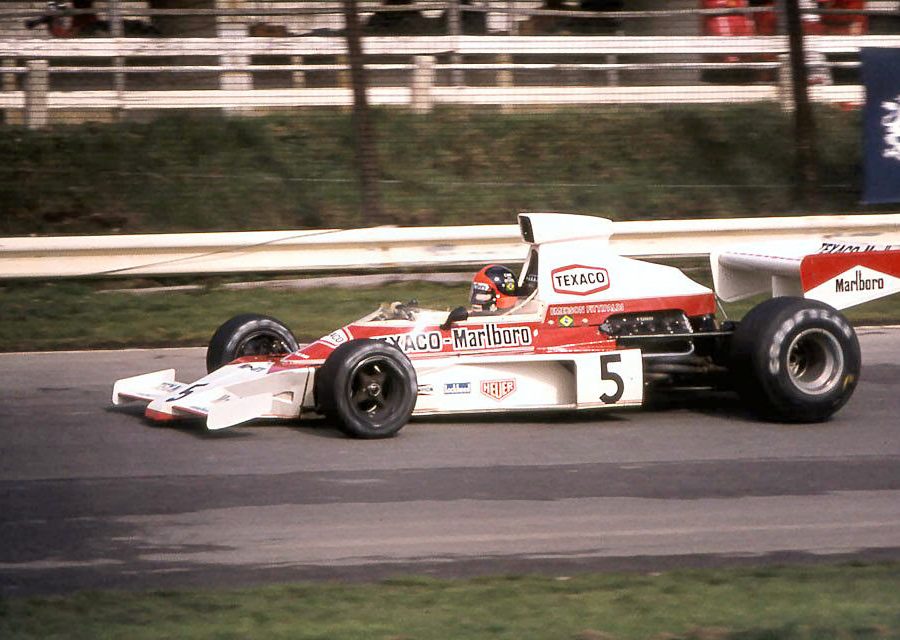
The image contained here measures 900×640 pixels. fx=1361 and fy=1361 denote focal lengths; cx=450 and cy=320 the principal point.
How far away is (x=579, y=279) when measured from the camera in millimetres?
8617

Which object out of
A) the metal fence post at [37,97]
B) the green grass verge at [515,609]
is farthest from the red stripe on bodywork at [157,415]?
the metal fence post at [37,97]

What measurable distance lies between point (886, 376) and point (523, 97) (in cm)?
774

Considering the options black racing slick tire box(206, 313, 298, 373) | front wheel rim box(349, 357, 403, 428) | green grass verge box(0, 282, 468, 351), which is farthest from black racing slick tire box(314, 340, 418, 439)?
green grass verge box(0, 282, 468, 351)

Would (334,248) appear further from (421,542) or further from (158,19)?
(421,542)

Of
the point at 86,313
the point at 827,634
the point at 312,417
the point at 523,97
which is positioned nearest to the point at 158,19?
the point at 523,97

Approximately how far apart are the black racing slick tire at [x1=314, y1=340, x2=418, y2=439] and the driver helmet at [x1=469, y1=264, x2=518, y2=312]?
3.16 ft

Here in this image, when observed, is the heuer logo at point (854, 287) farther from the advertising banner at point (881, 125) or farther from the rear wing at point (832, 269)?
the advertising banner at point (881, 125)

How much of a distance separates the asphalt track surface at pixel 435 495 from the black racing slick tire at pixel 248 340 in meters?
0.65

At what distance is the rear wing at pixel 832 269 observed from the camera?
29.5 feet

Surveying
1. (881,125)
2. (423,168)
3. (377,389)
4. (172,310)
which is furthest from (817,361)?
(423,168)

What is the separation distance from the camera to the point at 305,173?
15859mm

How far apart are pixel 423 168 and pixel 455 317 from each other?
8.06 metres

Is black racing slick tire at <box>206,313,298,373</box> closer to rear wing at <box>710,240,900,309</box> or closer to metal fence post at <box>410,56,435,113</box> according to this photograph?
rear wing at <box>710,240,900,309</box>

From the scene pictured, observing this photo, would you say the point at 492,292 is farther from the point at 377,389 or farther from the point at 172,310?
the point at 172,310
